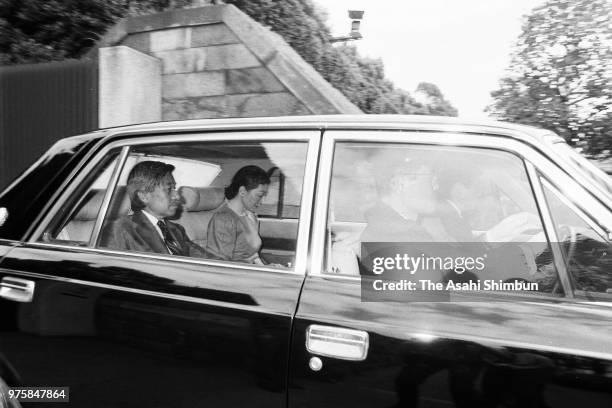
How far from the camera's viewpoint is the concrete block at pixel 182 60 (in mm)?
6898

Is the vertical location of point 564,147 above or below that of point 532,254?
above

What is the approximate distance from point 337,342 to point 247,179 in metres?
1.25

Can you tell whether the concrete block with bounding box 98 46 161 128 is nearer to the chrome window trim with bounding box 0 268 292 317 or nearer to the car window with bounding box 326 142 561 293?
the chrome window trim with bounding box 0 268 292 317

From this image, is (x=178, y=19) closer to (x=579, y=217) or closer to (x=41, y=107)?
(x=41, y=107)

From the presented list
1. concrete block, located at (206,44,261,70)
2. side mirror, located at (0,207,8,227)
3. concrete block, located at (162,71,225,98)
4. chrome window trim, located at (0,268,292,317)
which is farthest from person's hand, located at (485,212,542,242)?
concrete block, located at (162,71,225,98)

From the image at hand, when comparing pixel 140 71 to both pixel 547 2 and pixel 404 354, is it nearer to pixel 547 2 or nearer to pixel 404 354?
pixel 547 2

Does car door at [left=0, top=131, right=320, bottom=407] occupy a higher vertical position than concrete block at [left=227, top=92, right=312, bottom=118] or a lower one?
lower

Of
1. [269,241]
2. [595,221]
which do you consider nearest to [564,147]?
[595,221]

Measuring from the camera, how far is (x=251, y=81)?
21.8ft

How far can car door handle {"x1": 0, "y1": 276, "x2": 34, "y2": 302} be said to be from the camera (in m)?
2.25

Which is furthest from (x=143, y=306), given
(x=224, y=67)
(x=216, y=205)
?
(x=224, y=67)

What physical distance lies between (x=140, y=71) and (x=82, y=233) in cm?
487

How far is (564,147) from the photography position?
1.93 meters

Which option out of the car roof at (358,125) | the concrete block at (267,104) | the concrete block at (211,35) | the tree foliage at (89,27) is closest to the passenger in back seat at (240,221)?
the car roof at (358,125)
